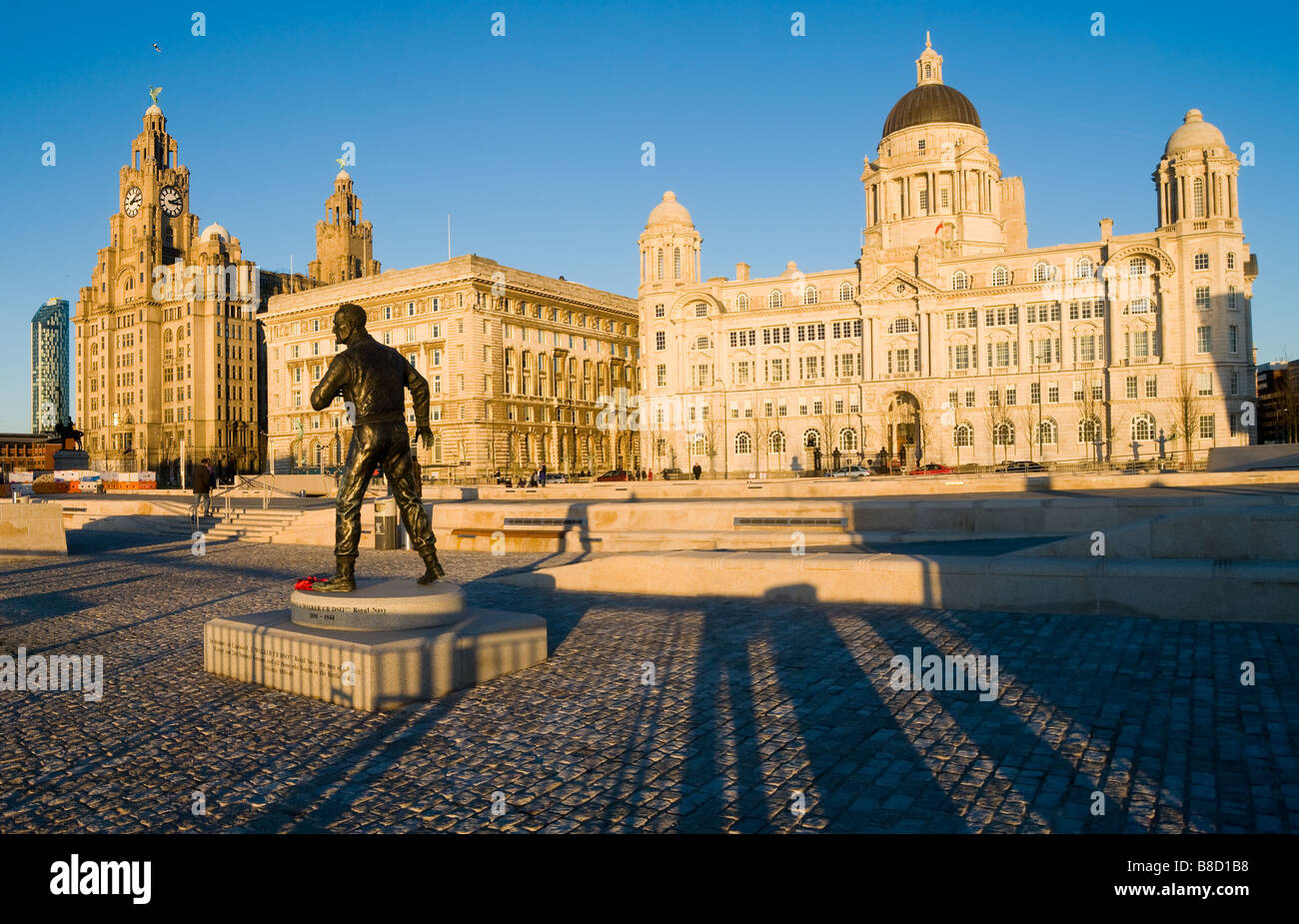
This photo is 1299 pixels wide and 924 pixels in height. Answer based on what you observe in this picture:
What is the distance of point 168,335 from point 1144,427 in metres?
107

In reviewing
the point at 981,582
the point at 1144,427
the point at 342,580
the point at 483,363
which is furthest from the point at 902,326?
the point at 342,580

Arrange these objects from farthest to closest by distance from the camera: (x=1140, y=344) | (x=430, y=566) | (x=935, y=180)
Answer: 1. (x=935, y=180)
2. (x=1140, y=344)
3. (x=430, y=566)

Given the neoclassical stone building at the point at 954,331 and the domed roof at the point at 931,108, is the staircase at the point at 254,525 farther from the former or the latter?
the domed roof at the point at 931,108

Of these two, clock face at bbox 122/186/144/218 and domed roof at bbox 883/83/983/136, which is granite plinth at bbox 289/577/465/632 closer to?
domed roof at bbox 883/83/983/136

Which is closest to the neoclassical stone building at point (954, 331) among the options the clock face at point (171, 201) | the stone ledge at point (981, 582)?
the stone ledge at point (981, 582)

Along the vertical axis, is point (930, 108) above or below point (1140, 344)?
above

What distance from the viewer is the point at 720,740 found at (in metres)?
6.14

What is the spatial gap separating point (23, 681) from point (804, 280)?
Result: 235ft

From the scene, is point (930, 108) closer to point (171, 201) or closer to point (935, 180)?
point (935, 180)

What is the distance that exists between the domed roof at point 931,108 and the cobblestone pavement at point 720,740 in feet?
272

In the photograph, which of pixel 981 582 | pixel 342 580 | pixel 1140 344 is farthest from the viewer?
pixel 1140 344

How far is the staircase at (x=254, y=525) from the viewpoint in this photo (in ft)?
82.0
